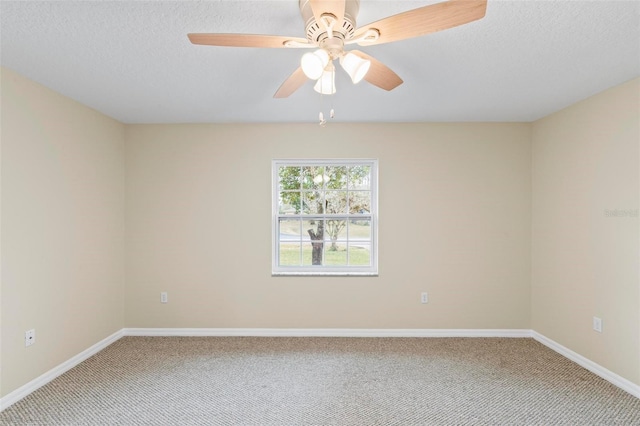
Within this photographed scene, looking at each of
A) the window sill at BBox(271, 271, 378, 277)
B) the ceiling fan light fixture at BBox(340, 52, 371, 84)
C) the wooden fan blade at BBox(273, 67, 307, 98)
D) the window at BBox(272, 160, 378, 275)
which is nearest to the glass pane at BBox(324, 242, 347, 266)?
the window at BBox(272, 160, 378, 275)

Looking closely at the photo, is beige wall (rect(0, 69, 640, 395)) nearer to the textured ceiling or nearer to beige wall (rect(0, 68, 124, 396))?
beige wall (rect(0, 68, 124, 396))

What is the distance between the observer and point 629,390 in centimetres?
238

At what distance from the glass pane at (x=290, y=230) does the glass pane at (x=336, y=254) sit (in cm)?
39

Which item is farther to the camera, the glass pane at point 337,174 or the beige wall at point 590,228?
the glass pane at point 337,174

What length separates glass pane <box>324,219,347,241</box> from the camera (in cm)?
359

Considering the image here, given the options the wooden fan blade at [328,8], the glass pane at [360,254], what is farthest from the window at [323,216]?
the wooden fan blade at [328,8]

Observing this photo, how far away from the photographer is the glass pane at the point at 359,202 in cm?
359

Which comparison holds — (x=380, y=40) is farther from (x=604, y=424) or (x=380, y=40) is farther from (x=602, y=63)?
(x=604, y=424)

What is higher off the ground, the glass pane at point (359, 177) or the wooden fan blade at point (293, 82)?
the wooden fan blade at point (293, 82)

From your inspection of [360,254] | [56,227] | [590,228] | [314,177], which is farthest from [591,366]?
[56,227]

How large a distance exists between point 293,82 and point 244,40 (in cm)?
49

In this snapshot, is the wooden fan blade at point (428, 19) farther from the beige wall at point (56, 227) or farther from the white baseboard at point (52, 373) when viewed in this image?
the white baseboard at point (52, 373)

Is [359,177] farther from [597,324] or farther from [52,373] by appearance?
[52,373]

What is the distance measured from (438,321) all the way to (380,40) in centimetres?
303
